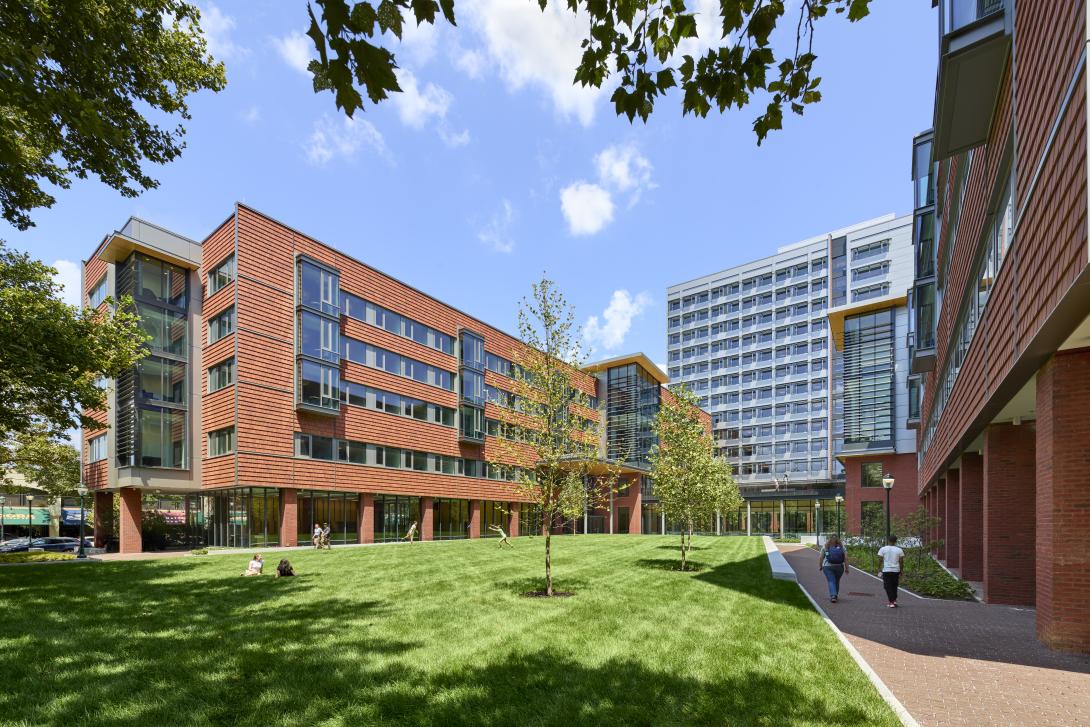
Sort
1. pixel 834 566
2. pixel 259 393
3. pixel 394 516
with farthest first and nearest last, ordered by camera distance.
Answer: pixel 394 516 → pixel 259 393 → pixel 834 566

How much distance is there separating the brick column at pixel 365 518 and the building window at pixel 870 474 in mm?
44200

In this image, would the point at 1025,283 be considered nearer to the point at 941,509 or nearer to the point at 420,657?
the point at 420,657

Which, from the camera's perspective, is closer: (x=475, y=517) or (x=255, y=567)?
(x=255, y=567)

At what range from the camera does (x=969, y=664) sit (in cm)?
849

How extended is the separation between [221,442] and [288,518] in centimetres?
565

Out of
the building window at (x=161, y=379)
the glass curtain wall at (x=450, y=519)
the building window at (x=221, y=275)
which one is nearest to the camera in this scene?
the building window at (x=161, y=379)

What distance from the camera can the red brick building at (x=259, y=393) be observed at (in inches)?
1260

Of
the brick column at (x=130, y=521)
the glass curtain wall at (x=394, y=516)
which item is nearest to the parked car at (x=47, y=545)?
the brick column at (x=130, y=521)

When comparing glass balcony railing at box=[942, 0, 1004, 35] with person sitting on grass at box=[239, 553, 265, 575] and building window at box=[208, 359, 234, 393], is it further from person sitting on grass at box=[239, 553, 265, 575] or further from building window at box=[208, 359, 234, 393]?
building window at box=[208, 359, 234, 393]

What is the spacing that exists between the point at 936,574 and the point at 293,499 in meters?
31.1

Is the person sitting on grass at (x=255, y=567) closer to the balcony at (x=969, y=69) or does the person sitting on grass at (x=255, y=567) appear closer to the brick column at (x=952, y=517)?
the balcony at (x=969, y=69)

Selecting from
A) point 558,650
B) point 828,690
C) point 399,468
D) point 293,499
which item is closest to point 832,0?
point 828,690

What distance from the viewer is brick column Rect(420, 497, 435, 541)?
42.6 meters

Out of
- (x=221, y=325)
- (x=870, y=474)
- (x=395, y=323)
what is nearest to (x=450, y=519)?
(x=395, y=323)
